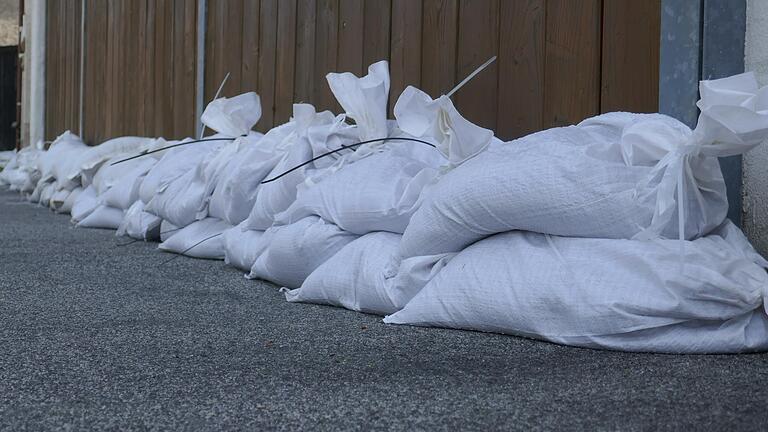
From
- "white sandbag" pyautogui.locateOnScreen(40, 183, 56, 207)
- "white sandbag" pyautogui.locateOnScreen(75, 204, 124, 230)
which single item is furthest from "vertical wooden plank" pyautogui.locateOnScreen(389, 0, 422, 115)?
"white sandbag" pyautogui.locateOnScreen(40, 183, 56, 207)

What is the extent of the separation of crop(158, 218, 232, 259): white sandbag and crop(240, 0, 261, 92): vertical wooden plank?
1086 mm

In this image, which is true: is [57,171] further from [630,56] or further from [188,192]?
[630,56]

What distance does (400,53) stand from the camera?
3.49m

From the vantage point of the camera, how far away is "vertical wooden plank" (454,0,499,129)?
304 cm

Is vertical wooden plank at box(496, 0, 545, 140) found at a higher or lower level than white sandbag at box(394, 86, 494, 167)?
higher

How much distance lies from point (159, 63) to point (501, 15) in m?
3.27

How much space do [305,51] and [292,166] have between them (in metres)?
1.24

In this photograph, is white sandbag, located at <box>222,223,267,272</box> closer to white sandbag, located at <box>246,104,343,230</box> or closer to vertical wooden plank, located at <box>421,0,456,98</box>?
white sandbag, located at <box>246,104,343,230</box>

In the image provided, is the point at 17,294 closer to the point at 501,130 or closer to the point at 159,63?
the point at 501,130

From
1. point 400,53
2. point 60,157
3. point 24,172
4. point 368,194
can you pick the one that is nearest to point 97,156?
point 60,157

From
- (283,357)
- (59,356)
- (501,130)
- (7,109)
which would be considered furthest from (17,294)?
(7,109)

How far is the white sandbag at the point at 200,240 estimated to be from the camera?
3557 mm

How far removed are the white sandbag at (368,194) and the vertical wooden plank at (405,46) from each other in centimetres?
70

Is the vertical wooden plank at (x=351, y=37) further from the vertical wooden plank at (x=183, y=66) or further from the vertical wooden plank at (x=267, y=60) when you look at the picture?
the vertical wooden plank at (x=183, y=66)
